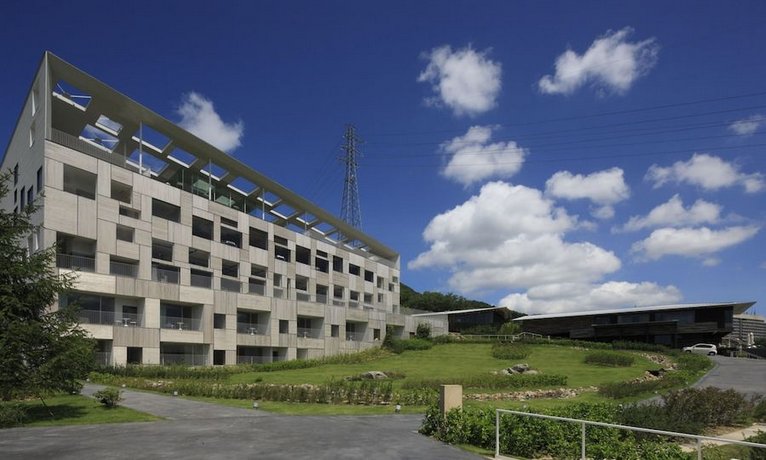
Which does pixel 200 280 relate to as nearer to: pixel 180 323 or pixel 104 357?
pixel 180 323

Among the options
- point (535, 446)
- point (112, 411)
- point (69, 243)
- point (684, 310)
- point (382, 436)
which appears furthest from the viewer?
point (684, 310)

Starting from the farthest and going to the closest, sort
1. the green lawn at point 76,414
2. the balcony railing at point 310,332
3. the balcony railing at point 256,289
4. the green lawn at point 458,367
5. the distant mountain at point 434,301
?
1. the distant mountain at point 434,301
2. the balcony railing at point 310,332
3. the balcony railing at point 256,289
4. the green lawn at point 458,367
5. the green lawn at point 76,414

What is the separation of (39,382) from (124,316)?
958 inches

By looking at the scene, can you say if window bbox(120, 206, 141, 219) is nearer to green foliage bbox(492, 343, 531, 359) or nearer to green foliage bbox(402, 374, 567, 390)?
green foliage bbox(402, 374, 567, 390)

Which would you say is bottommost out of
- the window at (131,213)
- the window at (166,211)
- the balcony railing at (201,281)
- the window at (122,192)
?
the balcony railing at (201,281)

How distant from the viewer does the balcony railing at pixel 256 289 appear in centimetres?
5488

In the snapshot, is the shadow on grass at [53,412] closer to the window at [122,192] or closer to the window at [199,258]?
the window at [122,192]

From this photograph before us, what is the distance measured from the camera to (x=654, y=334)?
69750 mm

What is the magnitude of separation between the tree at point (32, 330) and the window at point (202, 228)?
3112 centimetres

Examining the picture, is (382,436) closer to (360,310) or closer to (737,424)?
(737,424)

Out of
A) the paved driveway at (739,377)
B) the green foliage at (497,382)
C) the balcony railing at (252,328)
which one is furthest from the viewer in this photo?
the balcony railing at (252,328)

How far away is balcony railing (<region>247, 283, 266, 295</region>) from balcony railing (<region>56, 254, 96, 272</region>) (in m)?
16.3

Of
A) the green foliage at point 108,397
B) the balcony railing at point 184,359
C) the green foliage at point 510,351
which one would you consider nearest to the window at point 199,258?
the balcony railing at point 184,359

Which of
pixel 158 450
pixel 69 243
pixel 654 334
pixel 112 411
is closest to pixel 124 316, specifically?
pixel 69 243
